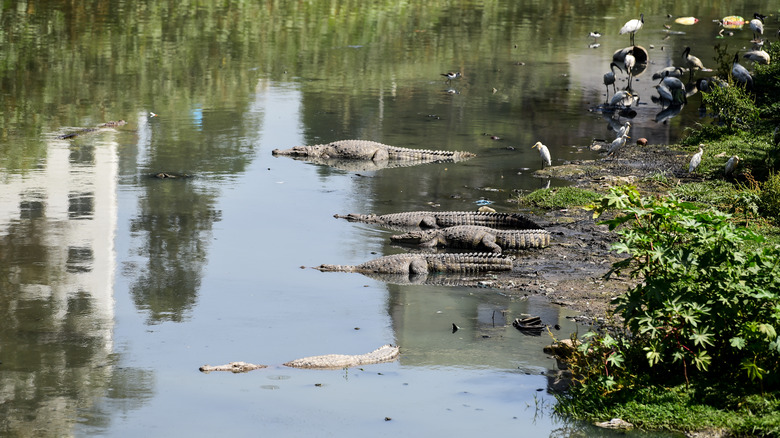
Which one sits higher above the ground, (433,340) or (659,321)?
(659,321)

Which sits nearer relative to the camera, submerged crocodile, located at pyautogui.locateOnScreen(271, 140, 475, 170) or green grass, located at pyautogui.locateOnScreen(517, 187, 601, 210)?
green grass, located at pyautogui.locateOnScreen(517, 187, 601, 210)

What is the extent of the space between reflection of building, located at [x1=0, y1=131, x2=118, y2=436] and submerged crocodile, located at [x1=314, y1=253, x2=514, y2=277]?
8.91 ft

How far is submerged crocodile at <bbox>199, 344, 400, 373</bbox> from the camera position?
7883 mm

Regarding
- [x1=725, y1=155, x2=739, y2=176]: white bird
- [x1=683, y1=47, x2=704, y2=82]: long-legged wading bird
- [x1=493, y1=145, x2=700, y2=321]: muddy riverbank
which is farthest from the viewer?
[x1=683, y1=47, x2=704, y2=82]: long-legged wading bird

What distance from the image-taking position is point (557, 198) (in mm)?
13109

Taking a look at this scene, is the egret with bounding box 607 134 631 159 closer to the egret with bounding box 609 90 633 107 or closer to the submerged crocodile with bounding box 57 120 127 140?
the egret with bounding box 609 90 633 107

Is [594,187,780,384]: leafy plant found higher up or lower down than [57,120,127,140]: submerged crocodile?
higher up

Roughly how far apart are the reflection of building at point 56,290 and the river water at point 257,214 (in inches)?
1.2

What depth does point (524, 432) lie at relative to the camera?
6.98 metres

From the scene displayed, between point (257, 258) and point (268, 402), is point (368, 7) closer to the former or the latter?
point (257, 258)

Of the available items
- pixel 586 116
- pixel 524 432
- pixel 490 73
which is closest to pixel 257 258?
pixel 524 432

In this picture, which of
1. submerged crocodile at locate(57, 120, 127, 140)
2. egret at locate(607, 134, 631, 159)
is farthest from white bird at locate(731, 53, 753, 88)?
submerged crocodile at locate(57, 120, 127, 140)

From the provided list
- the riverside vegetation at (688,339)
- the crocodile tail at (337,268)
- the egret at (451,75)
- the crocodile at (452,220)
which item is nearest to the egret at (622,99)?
the egret at (451,75)

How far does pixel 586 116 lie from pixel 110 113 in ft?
31.7
